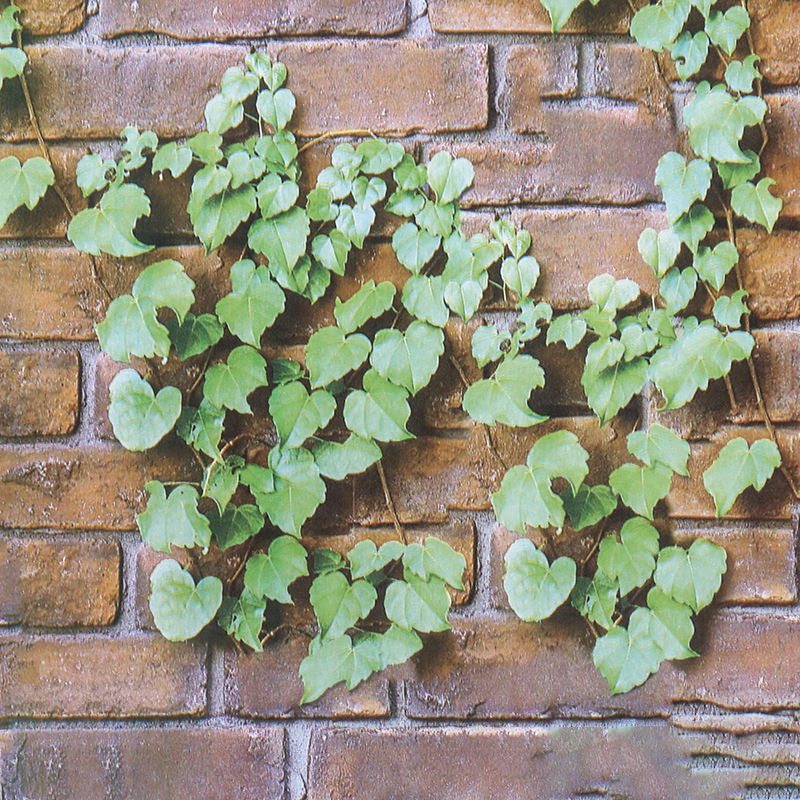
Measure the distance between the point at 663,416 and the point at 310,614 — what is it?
0.39 metres

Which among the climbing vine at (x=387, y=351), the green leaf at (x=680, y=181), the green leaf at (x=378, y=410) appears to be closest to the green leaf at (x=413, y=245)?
the climbing vine at (x=387, y=351)

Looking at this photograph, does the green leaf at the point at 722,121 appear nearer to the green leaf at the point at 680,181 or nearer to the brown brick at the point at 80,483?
the green leaf at the point at 680,181

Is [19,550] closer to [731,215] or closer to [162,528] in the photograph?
[162,528]

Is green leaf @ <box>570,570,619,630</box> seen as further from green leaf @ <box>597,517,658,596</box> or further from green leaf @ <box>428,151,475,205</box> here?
green leaf @ <box>428,151,475,205</box>

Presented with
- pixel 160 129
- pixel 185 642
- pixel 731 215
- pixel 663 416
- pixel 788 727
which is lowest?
pixel 788 727

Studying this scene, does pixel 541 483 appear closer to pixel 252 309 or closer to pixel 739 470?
pixel 739 470

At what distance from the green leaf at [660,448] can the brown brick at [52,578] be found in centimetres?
50

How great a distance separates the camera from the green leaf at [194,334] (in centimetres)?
62

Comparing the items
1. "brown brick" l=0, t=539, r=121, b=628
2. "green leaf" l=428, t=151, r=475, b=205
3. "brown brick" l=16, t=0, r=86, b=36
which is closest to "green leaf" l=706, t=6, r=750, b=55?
"green leaf" l=428, t=151, r=475, b=205

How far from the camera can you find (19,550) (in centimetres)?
65

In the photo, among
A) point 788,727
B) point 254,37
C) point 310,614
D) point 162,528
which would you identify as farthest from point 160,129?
point 788,727

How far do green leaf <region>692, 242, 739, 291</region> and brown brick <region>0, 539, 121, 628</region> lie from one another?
1.99 ft

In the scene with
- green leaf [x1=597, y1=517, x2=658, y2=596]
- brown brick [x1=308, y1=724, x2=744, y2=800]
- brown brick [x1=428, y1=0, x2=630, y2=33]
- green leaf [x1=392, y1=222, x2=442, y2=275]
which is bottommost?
brown brick [x1=308, y1=724, x2=744, y2=800]

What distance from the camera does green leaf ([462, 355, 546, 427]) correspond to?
59 cm
